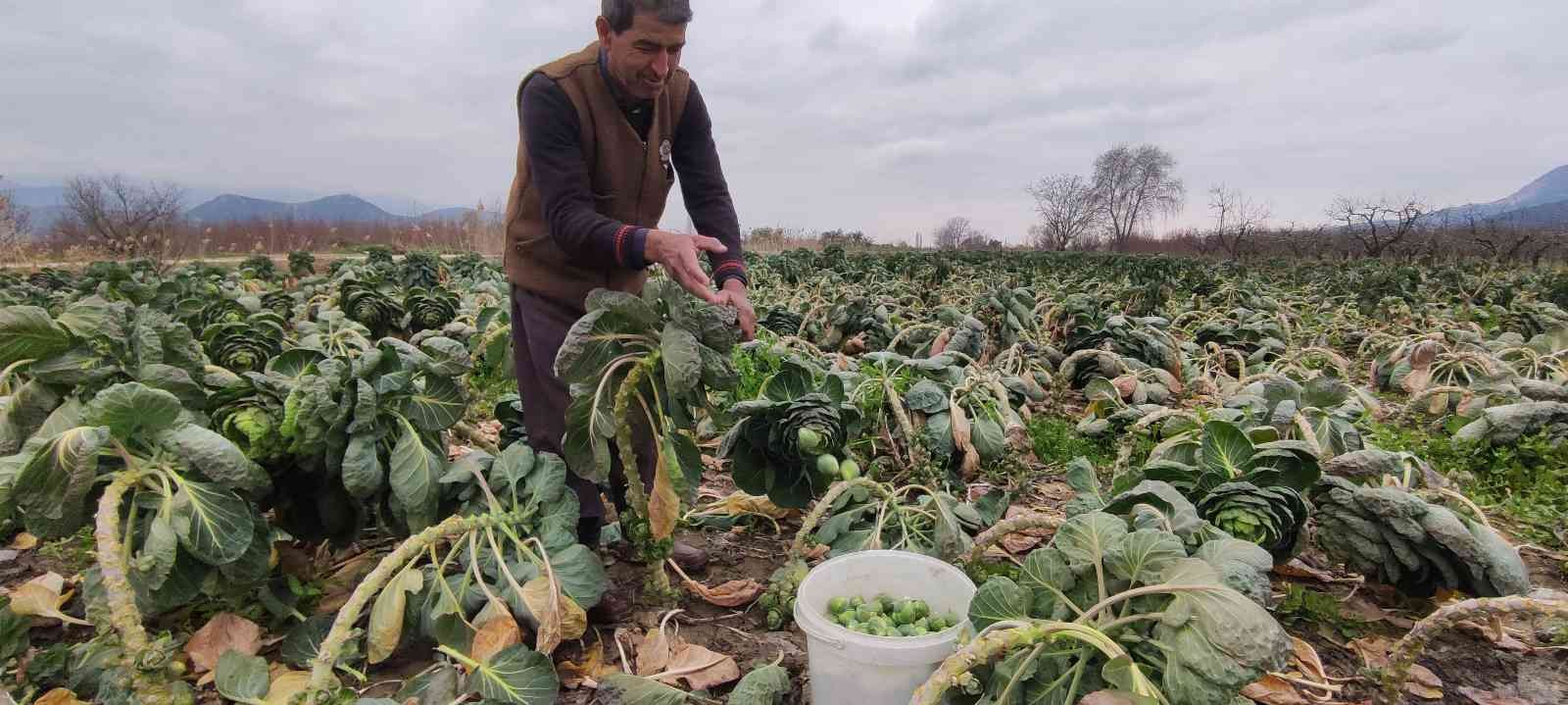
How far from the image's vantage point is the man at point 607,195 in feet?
6.14

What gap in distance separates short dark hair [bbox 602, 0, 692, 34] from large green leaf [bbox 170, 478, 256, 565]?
60.6 inches

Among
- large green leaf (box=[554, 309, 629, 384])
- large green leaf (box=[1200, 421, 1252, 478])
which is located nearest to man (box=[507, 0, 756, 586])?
large green leaf (box=[554, 309, 629, 384])

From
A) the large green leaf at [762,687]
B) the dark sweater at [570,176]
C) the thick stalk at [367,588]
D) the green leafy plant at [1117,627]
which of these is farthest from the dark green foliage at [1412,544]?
the thick stalk at [367,588]

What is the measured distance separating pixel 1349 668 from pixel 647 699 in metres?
1.93

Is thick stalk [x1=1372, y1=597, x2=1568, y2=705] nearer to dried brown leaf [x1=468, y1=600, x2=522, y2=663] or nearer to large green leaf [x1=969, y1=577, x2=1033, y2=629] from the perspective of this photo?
large green leaf [x1=969, y1=577, x2=1033, y2=629]

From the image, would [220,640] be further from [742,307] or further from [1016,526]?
[1016,526]

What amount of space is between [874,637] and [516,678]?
2.82ft

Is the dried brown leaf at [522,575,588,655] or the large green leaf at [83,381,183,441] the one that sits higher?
the large green leaf at [83,381,183,441]

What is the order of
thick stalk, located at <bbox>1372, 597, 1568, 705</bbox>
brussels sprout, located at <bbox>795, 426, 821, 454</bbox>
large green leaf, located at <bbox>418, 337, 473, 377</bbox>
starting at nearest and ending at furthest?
thick stalk, located at <bbox>1372, 597, 1568, 705</bbox> < large green leaf, located at <bbox>418, 337, 473, 377</bbox> < brussels sprout, located at <bbox>795, 426, 821, 454</bbox>

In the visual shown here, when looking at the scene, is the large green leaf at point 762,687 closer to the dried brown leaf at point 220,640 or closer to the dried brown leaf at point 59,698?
the dried brown leaf at point 220,640

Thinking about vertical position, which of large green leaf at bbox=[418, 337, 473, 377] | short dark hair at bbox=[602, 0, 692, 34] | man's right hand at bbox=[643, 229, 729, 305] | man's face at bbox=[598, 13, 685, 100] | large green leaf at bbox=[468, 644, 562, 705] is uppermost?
short dark hair at bbox=[602, 0, 692, 34]

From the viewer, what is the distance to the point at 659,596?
85.9 inches

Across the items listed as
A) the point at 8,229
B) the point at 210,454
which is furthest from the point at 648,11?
the point at 8,229

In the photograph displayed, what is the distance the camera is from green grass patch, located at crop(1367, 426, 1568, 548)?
109 inches
